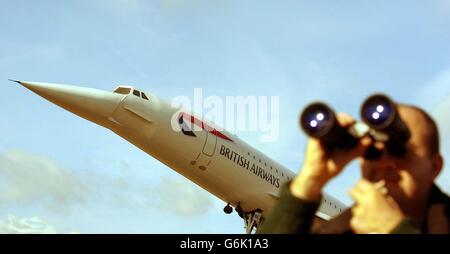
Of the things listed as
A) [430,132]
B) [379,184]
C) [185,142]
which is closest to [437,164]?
[430,132]

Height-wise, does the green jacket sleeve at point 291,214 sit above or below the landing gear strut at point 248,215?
below

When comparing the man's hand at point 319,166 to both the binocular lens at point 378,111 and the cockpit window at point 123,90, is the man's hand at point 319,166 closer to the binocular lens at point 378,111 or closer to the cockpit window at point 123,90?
the binocular lens at point 378,111

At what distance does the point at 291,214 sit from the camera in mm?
2344

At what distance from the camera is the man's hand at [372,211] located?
7.36ft

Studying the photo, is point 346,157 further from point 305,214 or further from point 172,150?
point 172,150

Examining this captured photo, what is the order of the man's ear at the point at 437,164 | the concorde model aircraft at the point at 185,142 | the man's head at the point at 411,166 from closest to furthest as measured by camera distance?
the man's head at the point at 411,166, the man's ear at the point at 437,164, the concorde model aircraft at the point at 185,142

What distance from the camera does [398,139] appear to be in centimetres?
228

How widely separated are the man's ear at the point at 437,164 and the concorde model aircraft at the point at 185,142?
16.1 m

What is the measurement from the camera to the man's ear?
2564mm

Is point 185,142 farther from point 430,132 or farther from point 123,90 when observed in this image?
point 430,132

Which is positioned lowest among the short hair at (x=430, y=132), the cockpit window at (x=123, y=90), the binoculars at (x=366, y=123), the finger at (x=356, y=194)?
the finger at (x=356, y=194)

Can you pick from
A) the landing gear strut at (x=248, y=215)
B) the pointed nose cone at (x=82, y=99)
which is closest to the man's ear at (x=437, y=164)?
the pointed nose cone at (x=82, y=99)
